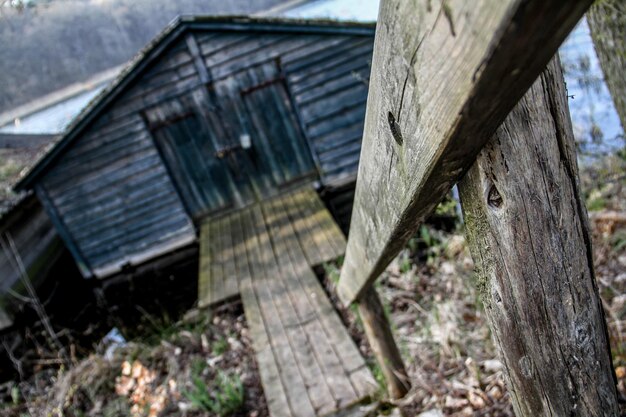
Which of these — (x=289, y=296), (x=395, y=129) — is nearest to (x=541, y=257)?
(x=395, y=129)

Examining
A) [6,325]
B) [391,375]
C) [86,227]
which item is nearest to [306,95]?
[86,227]

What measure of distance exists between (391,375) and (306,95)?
5640mm

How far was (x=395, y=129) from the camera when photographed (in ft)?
2.10

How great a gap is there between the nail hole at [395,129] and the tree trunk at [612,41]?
2160mm

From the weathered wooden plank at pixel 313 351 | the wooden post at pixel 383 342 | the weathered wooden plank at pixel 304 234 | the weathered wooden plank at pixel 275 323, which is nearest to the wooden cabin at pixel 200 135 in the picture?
the weathered wooden plank at pixel 304 234

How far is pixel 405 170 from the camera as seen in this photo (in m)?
0.68

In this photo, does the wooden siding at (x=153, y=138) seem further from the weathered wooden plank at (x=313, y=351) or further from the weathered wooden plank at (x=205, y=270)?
the weathered wooden plank at (x=313, y=351)

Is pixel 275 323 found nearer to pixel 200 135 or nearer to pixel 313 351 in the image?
pixel 313 351

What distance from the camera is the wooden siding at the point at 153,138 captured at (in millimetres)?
6945

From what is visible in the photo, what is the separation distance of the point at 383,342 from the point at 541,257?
1834mm

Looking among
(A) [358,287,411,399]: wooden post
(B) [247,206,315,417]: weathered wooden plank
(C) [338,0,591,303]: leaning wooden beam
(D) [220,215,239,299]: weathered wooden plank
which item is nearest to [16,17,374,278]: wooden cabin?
(D) [220,215,239,299]: weathered wooden plank

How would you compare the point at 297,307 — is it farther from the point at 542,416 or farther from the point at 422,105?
the point at 422,105

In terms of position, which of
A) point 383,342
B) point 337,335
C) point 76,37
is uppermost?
point 76,37

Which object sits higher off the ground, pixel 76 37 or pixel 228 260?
pixel 76 37
